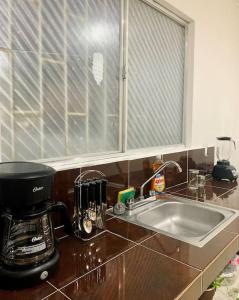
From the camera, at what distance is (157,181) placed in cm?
163

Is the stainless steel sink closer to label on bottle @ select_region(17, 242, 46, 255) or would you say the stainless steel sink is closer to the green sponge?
the green sponge

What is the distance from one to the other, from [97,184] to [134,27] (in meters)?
1.03

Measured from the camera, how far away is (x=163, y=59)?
1867 mm

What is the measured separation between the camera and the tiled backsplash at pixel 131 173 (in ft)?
3.74

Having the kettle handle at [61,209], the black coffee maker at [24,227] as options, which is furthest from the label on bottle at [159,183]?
the black coffee maker at [24,227]

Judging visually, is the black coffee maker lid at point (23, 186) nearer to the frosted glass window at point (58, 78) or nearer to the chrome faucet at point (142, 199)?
the frosted glass window at point (58, 78)

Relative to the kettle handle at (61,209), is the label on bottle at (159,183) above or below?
below

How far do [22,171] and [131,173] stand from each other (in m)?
0.83

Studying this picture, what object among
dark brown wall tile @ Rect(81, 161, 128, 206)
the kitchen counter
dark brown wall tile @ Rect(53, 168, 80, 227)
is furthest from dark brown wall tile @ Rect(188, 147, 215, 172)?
dark brown wall tile @ Rect(53, 168, 80, 227)

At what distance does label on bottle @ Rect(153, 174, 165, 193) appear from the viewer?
1626mm

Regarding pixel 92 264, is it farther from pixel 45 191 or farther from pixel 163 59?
pixel 163 59

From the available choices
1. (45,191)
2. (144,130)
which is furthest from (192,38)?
(45,191)

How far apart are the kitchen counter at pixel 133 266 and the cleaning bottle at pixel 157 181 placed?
19.5 inches

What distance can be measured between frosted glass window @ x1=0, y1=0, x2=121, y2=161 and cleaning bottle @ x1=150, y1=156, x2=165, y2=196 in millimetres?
288
